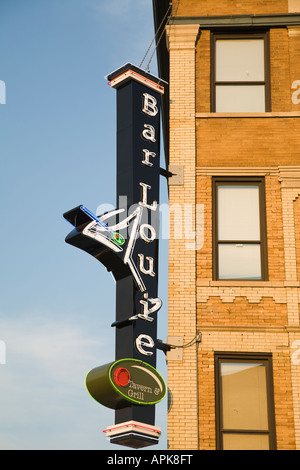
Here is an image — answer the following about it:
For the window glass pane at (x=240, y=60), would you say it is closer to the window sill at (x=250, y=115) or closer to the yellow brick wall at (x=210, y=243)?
the yellow brick wall at (x=210, y=243)

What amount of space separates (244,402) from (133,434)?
3.07 m

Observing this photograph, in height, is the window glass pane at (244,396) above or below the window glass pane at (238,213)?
below

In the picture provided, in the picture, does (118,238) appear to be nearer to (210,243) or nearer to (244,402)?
(210,243)

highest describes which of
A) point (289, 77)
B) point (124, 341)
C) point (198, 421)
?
point (289, 77)

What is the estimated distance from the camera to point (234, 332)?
1777cm

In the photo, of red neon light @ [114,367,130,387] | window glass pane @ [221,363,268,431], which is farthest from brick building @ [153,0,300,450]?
red neon light @ [114,367,130,387]

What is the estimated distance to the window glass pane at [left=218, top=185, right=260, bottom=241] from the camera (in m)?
19.2

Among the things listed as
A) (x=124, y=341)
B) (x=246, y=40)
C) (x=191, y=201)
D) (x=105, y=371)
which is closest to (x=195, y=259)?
(x=191, y=201)

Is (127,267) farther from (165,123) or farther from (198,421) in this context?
(165,123)

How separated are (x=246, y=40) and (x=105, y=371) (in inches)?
407

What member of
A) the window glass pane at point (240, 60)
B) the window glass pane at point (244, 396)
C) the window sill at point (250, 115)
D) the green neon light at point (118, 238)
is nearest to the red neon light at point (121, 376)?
the green neon light at point (118, 238)

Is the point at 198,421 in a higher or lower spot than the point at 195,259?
lower

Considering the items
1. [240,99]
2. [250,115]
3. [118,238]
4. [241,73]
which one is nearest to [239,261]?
[118,238]

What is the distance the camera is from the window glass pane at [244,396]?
1716 centimetres
